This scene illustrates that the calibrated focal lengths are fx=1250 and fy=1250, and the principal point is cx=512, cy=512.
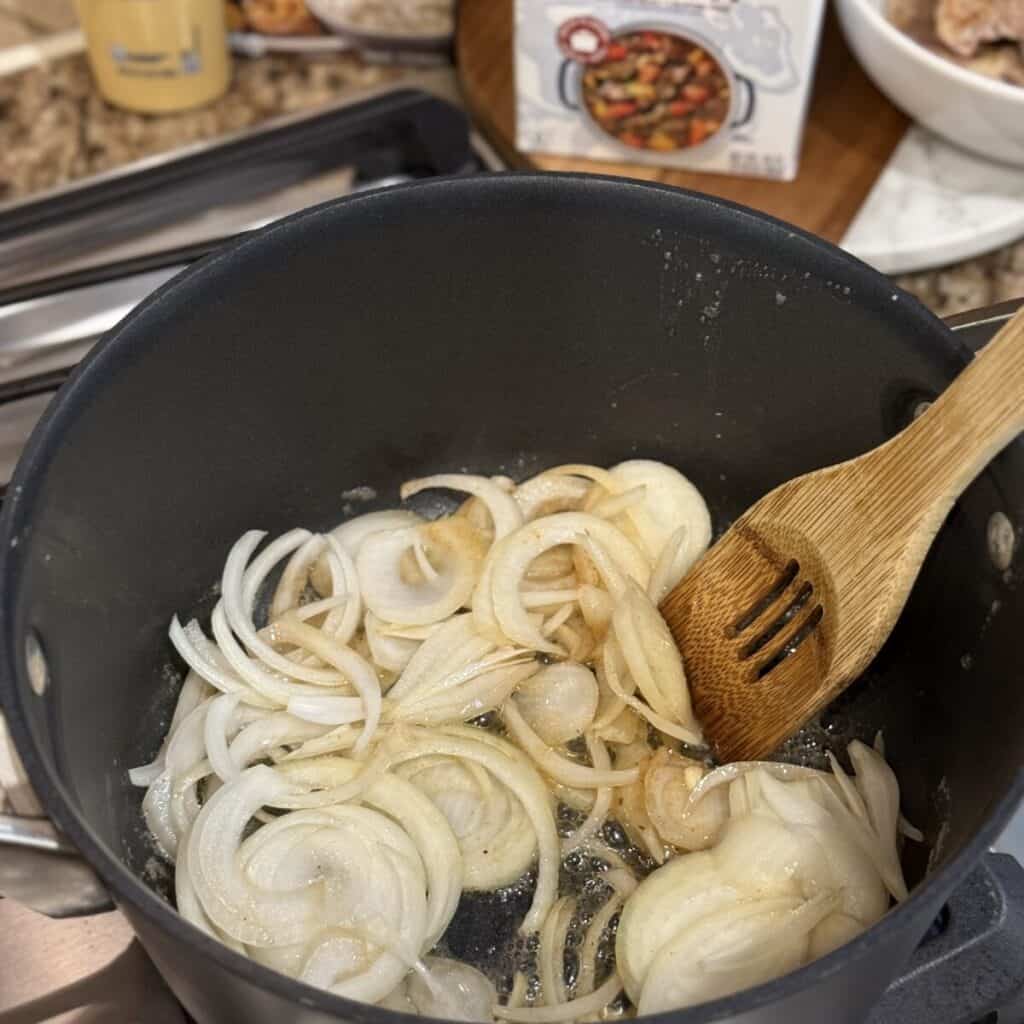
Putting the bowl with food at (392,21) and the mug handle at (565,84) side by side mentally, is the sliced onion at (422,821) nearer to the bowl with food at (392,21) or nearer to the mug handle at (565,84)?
the mug handle at (565,84)

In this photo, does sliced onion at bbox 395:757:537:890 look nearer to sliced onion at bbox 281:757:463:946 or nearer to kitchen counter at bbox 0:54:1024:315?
sliced onion at bbox 281:757:463:946

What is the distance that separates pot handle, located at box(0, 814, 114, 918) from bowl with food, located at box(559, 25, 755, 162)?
0.91 m

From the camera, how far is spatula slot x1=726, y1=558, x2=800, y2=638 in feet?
2.99

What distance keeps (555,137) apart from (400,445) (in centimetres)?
43

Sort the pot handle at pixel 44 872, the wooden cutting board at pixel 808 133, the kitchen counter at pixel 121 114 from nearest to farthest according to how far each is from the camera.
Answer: the pot handle at pixel 44 872 < the wooden cutting board at pixel 808 133 < the kitchen counter at pixel 121 114

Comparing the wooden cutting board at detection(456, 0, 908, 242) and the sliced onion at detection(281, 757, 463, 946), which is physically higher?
the wooden cutting board at detection(456, 0, 908, 242)

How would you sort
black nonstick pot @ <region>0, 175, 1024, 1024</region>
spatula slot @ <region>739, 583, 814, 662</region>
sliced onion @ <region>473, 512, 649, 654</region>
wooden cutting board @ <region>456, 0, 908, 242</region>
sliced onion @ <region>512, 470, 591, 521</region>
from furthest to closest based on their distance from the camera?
wooden cutting board @ <region>456, 0, 908, 242</region>, sliced onion @ <region>512, 470, 591, 521</region>, sliced onion @ <region>473, 512, 649, 654</region>, spatula slot @ <region>739, 583, 814, 662</region>, black nonstick pot @ <region>0, 175, 1024, 1024</region>

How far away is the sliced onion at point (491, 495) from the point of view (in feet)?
3.55

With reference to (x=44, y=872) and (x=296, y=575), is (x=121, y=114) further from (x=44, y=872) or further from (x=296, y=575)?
(x=44, y=872)

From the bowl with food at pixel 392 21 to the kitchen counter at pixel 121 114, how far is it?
42 millimetres

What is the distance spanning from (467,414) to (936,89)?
1.91 ft

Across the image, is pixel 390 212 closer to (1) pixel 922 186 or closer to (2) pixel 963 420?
(2) pixel 963 420

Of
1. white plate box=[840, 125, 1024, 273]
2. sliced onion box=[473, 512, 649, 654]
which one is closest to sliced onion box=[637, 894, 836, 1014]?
sliced onion box=[473, 512, 649, 654]

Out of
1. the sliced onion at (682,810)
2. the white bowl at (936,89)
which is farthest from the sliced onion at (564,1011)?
the white bowl at (936,89)
